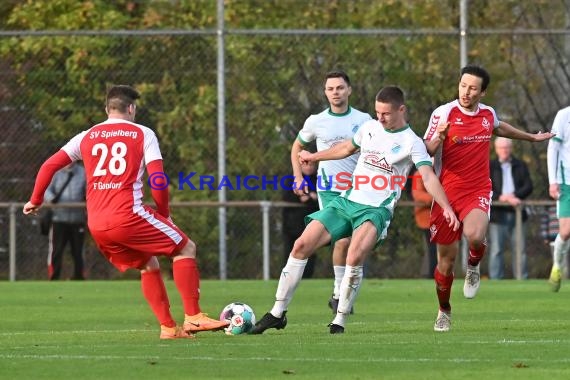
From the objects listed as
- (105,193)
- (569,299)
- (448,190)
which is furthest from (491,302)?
(105,193)

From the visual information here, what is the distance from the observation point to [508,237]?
71.0 feet

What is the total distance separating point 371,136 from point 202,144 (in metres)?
10.2

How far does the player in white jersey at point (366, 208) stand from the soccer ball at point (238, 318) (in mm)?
78

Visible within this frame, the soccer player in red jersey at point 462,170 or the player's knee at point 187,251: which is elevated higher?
the soccer player in red jersey at point 462,170

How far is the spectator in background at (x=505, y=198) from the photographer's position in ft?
68.6

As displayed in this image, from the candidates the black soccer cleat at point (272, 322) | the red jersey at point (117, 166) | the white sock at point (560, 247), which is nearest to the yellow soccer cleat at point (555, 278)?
the white sock at point (560, 247)

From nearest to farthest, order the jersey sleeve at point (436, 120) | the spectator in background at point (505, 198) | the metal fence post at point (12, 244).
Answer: the jersey sleeve at point (436, 120)
the spectator in background at point (505, 198)
the metal fence post at point (12, 244)

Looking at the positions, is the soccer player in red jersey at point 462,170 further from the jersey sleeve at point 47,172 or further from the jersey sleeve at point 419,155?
the jersey sleeve at point 47,172

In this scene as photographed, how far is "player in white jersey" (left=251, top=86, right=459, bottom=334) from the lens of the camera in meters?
11.4

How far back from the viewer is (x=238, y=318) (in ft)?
37.9

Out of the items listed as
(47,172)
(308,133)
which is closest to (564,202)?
(308,133)

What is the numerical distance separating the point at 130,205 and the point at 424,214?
10.6 m

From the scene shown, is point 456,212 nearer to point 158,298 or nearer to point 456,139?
point 456,139

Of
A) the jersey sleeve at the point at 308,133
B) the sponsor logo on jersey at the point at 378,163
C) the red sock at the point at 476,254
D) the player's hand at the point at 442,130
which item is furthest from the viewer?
the jersey sleeve at the point at 308,133
